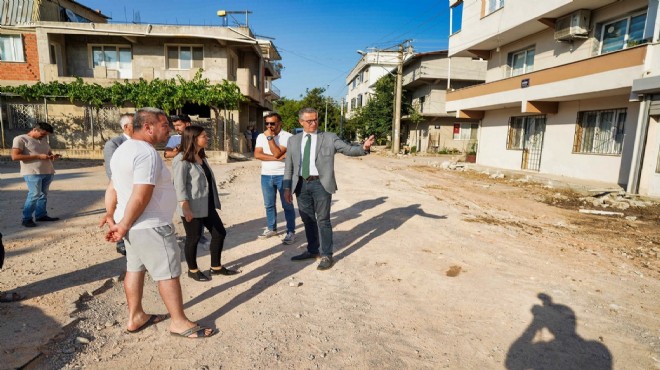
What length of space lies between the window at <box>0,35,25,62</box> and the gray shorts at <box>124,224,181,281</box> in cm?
2576

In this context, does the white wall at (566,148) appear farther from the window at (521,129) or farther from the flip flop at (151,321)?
the flip flop at (151,321)

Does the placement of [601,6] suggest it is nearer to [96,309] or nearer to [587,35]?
[587,35]

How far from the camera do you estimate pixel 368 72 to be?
47.7 m

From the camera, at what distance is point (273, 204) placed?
5457 millimetres

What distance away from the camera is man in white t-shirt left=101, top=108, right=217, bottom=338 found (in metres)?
2.36

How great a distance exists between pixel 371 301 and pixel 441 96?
30.0m

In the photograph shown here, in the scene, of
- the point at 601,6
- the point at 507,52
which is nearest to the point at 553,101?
the point at 601,6

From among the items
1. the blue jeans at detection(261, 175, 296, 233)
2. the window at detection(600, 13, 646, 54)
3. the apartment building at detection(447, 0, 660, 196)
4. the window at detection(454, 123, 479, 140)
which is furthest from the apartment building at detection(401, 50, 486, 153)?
the blue jeans at detection(261, 175, 296, 233)

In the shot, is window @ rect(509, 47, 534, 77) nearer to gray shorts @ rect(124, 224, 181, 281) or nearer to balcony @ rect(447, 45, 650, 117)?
balcony @ rect(447, 45, 650, 117)

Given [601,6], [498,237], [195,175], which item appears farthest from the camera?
[601,6]

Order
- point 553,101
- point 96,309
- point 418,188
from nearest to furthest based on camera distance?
point 96,309 < point 418,188 < point 553,101

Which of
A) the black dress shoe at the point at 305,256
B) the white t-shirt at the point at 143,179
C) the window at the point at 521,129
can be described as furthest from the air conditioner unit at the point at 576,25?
the white t-shirt at the point at 143,179

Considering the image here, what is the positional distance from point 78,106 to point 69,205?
628 inches

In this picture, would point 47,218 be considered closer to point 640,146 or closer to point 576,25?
point 640,146
